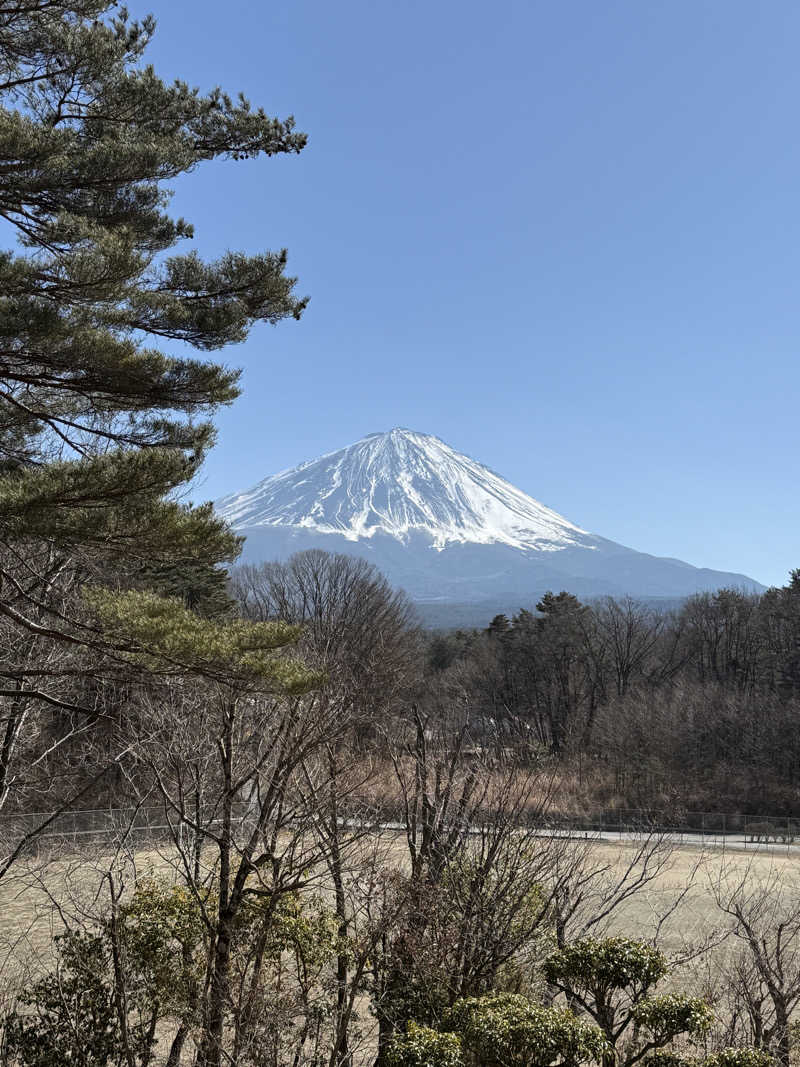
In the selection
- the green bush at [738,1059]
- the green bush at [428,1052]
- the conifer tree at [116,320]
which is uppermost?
the conifer tree at [116,320]

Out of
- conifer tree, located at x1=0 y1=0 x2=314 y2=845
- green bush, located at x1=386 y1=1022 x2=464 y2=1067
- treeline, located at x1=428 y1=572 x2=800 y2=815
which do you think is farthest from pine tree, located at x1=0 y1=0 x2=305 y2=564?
treeline, located at x1=428 y1=572 x2=800 y2=815

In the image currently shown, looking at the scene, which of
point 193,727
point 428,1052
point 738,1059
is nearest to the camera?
point 738,1059

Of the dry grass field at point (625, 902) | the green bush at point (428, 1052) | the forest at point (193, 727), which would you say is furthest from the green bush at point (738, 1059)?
the dry grass field at point (625, 902)

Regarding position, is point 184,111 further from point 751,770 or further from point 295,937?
point 751,770

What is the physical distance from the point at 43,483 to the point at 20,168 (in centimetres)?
A: 307

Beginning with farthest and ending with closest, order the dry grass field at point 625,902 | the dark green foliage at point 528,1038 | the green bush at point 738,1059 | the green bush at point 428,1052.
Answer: the dry grass field at point 625,902, the dark green foliage at point 528,1038, the green bush at point 428,1052, the green bush at point 738,1059

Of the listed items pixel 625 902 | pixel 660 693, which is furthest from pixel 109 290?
pixel 660 693

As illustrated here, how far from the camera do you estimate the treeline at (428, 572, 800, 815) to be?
40.5 metres

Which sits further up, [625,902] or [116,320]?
[116,320]

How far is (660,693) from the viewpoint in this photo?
1944 inches

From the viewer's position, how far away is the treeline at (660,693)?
40.5m

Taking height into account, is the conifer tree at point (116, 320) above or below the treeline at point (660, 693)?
above

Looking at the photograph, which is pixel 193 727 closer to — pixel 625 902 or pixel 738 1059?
pixel 738 1059

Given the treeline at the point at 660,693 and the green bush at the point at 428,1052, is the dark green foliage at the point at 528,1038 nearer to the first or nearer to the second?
the green bush at the point at 428,1052
